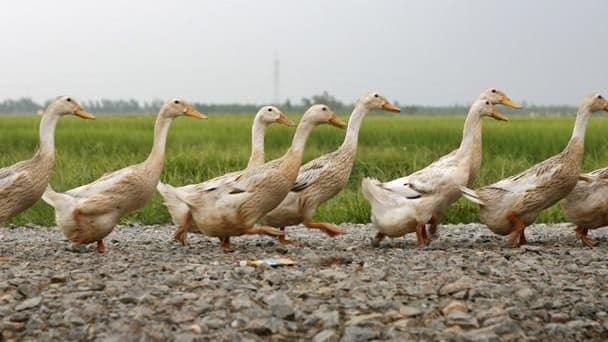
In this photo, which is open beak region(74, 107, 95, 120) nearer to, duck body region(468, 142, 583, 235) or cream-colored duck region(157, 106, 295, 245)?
cream-colored duck region(157, 106, 295, 245)

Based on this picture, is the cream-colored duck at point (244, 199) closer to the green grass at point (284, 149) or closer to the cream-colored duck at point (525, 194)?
the cream-colored duck at point (525, 194)

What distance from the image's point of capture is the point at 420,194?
7.45 m

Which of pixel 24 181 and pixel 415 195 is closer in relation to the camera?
pixel 24 181

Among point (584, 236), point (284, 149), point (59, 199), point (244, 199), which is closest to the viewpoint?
point (244, 199)

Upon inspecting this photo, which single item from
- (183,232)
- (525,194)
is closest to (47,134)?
(183,232)

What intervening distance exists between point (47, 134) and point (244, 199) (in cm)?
193

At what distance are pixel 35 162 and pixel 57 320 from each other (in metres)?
2.71

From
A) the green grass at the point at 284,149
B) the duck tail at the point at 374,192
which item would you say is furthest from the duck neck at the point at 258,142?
the green grass at the point at 284,149

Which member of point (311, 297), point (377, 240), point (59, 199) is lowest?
point (377, 240)

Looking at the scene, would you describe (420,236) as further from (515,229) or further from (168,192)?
(168,192)

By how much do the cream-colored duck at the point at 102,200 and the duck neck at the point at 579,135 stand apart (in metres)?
3.78

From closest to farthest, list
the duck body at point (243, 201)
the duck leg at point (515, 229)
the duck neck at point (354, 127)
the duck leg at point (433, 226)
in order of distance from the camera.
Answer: the duck body at point (243, 201), the duck leg at point (515, 229), the duck leg at point (433, 226), the duck neck at point (354, 127)

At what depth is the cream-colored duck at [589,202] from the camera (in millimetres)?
7926

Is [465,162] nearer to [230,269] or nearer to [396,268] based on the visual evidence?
[396,268]
